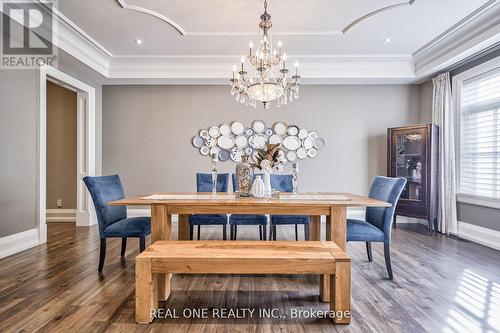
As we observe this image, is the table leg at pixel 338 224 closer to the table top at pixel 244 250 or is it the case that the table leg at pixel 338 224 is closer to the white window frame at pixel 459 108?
the table top at pixel 244 250

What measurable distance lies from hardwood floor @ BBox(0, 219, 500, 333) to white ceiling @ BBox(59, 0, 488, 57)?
2791 millimetres

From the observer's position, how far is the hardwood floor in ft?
5.79

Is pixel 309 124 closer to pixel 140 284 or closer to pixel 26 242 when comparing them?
pixel 140 284

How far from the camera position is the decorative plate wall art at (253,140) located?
16.2 ft

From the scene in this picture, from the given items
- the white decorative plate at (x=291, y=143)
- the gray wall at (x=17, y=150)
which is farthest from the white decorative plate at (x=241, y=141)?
the gray wall at (x=17, y=150)

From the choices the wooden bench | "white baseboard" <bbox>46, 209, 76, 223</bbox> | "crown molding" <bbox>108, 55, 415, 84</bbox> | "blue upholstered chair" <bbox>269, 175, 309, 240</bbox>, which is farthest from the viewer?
"white baseboard" <bbox>46, 209, 76, 223</bbox>

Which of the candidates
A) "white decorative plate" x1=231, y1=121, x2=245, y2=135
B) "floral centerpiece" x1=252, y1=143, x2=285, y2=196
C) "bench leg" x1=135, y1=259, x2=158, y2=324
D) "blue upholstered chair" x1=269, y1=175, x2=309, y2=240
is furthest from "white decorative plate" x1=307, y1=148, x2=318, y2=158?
"bench leg" x1=135, y1=259, x2=158, y2=324

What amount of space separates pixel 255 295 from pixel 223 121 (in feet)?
11.2

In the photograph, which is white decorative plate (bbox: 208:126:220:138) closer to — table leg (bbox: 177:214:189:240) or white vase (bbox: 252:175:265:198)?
table leg (bbox: 177:214:189:240)

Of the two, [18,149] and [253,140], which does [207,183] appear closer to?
[253,140]

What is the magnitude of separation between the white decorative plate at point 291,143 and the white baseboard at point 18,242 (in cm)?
390

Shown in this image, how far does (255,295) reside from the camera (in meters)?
2.18

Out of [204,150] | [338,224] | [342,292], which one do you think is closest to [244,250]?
[342,292]

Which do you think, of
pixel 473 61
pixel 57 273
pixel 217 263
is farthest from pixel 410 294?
pixel 473 61
